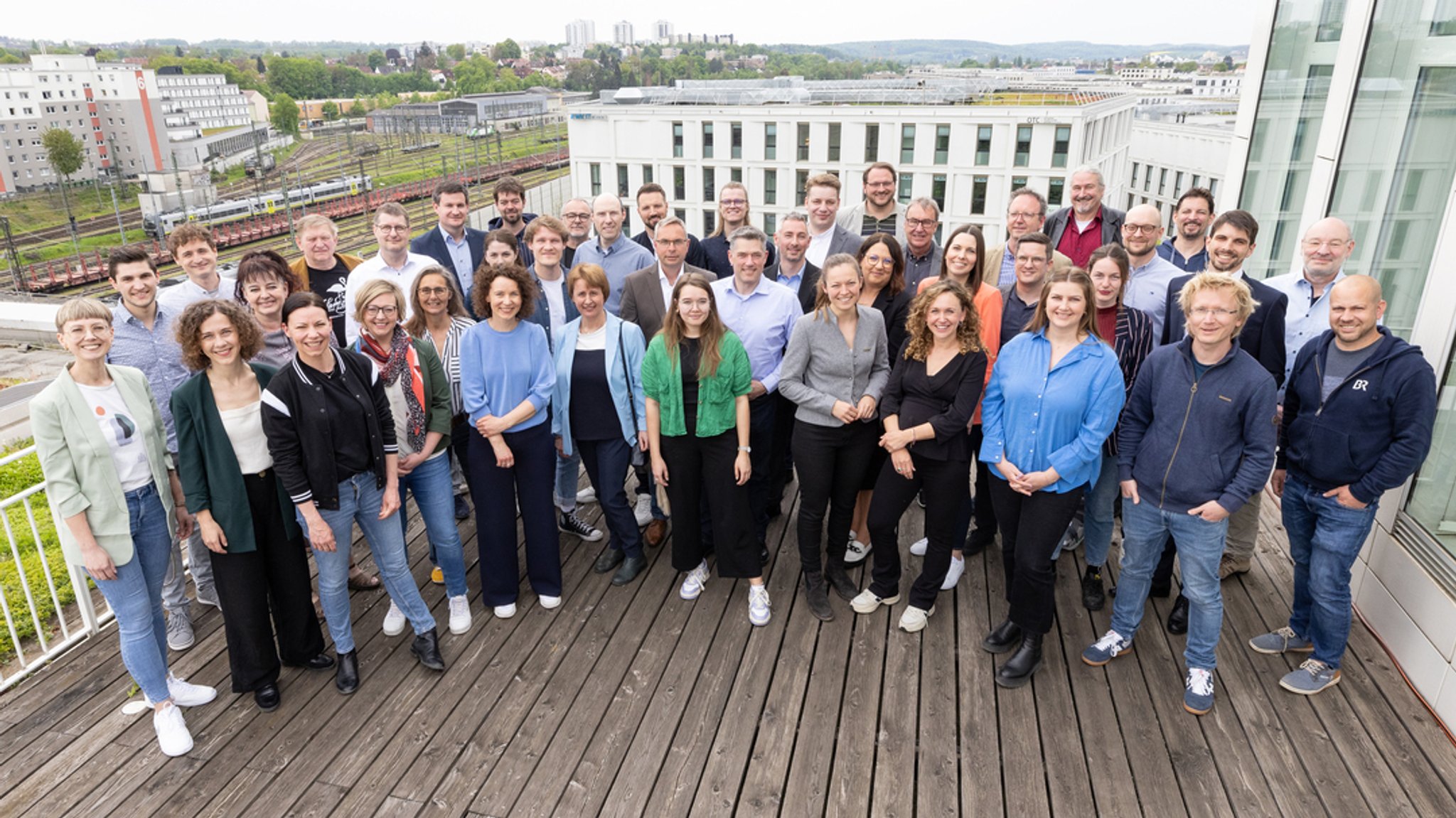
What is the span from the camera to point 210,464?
3016 mm

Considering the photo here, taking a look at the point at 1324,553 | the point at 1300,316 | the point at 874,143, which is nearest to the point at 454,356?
the point at 1324,553

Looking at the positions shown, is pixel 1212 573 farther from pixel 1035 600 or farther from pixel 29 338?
pixel 29 338

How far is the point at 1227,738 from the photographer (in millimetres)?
3127

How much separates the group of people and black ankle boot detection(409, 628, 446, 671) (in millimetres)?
11

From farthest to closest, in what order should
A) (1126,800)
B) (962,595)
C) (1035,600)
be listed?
(962,595) < (1035,600) < (1126,800)

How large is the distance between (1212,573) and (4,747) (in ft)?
16.7

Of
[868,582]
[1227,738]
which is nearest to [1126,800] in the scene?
[1227,738]

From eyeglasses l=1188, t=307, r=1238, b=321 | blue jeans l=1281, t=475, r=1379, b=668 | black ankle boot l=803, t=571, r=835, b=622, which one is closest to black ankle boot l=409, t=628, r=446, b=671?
black ankle boot l=803, t=571, r=835, b=622

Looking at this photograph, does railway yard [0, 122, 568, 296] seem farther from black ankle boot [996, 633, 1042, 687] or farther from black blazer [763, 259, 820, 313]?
black ankle boot [996, 633, 1042, 687]

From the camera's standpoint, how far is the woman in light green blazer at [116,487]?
9.13 feet

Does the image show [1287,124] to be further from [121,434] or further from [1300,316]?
[121,434]

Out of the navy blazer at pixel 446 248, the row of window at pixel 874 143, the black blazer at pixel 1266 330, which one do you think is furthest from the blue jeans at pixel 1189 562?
the row of window at pixel 874 143

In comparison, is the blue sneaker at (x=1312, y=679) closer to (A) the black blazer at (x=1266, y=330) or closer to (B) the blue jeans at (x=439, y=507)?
(A) the black blazer at (x=1266, y=330)

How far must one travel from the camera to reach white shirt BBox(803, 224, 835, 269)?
15.5ft
